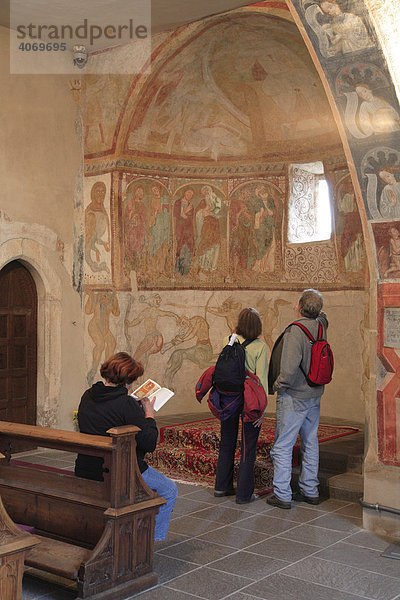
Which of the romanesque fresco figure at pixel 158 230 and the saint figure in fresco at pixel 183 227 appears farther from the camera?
the saint figure in fresco at pixel 183 227

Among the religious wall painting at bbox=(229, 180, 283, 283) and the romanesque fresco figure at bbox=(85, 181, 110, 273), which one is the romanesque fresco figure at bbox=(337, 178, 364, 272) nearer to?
the religious wall painting at bbox=(229, 180, 283, 283)

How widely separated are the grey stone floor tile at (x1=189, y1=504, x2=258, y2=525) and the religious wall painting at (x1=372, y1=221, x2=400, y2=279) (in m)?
2.46

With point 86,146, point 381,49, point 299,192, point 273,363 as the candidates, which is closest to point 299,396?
point 273,363

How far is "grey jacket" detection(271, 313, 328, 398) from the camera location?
6656 millimetres

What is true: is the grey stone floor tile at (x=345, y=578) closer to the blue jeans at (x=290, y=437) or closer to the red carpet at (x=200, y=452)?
the blue jeans at (x=290, y=437)

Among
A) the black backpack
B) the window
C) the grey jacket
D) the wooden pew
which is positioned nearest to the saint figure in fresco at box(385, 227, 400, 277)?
the grey jacket

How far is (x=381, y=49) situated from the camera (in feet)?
18.4

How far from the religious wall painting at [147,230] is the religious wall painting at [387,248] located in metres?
5.08

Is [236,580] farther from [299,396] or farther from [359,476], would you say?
[359,476]

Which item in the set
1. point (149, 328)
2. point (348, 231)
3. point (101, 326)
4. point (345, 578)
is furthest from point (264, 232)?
point (345, 578)

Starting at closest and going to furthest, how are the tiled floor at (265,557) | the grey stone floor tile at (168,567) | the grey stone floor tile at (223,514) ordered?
1. the tiled floor at (265,557)
2. the grey stone floor tile at (168,567)
3. the grey stone floor tile at (223,514)

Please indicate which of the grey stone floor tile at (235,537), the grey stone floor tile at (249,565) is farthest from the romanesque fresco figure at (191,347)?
the grey stone floor tile at (249,565)

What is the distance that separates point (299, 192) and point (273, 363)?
4350 mm

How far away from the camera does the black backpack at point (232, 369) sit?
22.1 feet
